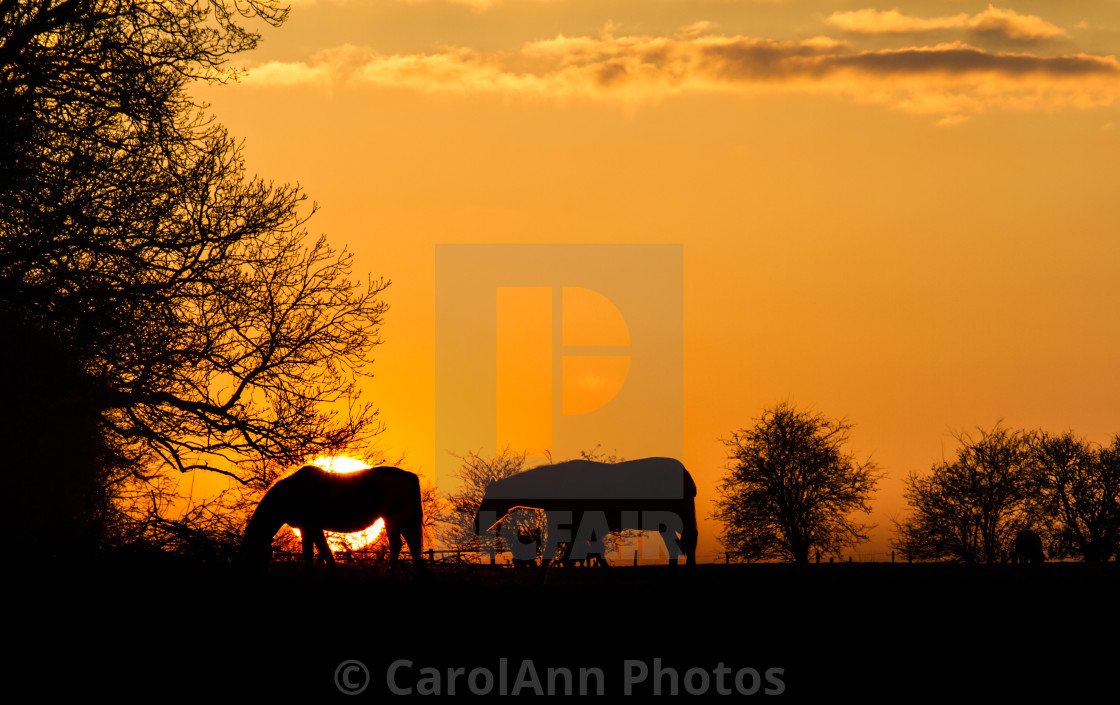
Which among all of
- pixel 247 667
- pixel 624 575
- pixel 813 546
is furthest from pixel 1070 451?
pixel 247 667

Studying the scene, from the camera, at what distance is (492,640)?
376 inches

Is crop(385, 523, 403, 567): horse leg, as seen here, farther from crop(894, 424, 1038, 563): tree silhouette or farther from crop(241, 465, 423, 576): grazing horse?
crop(894, 424, 1038, 563): tree silhouette

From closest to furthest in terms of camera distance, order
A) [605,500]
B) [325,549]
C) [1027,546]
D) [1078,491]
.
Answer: [325,549] → [605,500] → [1027,546] → [1078,491]

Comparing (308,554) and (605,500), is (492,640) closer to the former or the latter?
(308,554)

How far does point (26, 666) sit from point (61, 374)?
6276 mm

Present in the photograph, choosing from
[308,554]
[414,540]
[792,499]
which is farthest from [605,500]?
[792,499]

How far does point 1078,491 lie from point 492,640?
60342mm

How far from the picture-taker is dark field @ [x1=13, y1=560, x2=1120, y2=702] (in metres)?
8.09

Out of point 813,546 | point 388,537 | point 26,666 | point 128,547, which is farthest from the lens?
point 813,546

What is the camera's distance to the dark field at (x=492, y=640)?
26.5ft

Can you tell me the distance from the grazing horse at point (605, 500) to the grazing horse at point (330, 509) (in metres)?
2.91

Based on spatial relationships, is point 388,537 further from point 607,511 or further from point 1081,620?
point 1081,620

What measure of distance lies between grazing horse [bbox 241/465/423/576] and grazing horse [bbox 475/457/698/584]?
2.91 meters

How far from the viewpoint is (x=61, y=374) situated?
45.1 ft
